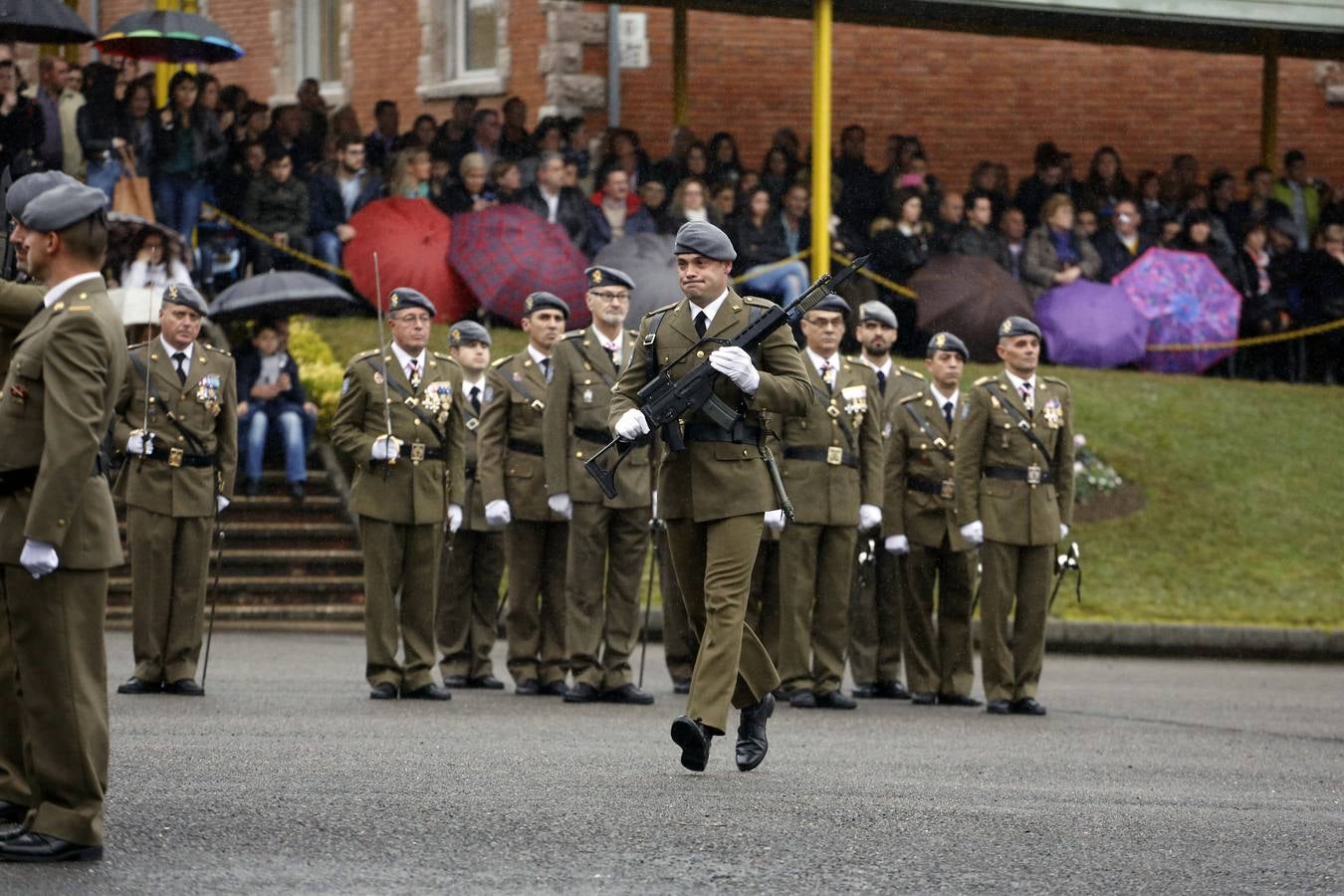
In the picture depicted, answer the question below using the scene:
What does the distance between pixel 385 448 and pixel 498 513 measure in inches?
33.3

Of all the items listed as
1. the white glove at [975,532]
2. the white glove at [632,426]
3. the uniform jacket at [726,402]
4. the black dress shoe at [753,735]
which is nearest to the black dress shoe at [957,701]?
the white glove at [975,532]

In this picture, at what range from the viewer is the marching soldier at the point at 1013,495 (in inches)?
473

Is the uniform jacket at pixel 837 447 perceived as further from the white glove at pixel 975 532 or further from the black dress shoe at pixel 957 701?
the black dress shoe at pixel 957 701

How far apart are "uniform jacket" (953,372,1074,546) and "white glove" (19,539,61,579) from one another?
22.1ft

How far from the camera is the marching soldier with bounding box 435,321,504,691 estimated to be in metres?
12.9

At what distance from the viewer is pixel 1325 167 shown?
29.2 m

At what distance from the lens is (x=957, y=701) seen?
1251cm

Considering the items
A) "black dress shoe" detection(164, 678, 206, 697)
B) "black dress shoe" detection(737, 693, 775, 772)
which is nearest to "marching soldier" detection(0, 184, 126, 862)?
"black dress shoe" detection(737, 693, 775, 772)

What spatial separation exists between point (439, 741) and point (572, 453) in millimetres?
2976

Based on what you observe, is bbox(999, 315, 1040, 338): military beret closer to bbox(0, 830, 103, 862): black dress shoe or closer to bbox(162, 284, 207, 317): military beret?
bbox(162, 284, 207, 317): military beret

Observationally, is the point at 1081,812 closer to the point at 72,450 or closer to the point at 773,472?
the point at 773,472

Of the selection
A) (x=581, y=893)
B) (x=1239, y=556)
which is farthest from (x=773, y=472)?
(x=1239, y=556)

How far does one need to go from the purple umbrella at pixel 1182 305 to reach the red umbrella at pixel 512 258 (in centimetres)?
567

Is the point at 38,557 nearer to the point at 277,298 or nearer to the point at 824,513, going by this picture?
the point at 824,513
